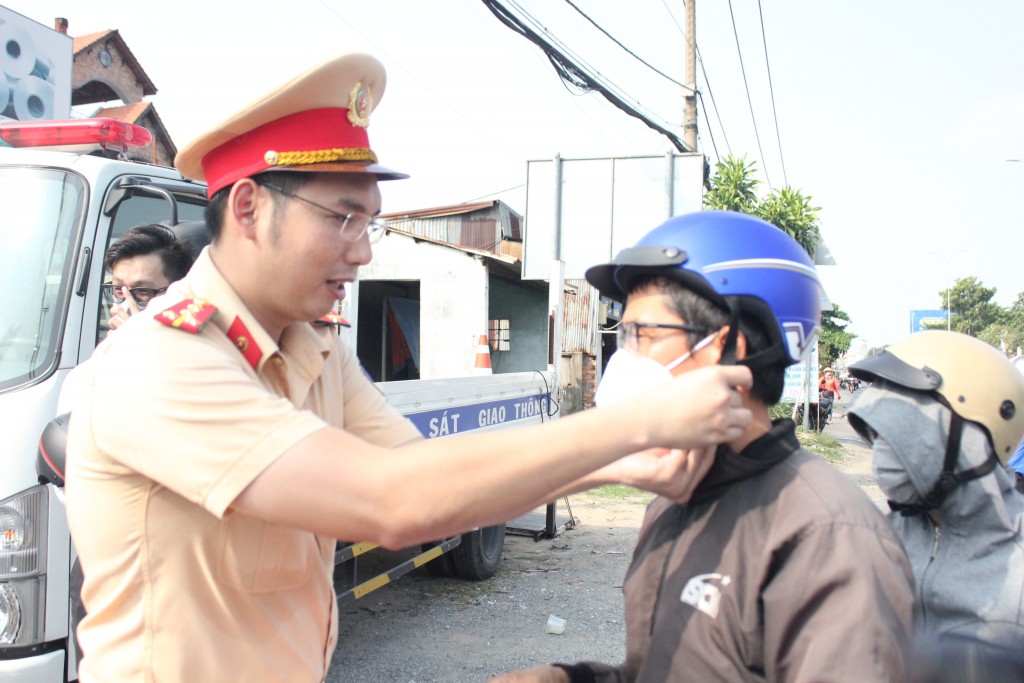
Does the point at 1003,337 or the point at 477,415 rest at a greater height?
the point at 1003,337

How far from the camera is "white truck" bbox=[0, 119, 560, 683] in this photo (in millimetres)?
3049

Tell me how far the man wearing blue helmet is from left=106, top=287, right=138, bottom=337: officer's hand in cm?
219

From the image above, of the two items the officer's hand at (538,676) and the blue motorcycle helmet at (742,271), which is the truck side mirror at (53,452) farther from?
the blue motorcycle helmet at (742,271)

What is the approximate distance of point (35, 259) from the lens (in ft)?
11.5

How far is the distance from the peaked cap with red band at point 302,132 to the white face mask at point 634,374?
0.59 meters

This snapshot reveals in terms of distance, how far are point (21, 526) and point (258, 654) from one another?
2.09 metres

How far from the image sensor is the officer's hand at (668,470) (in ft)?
4.95

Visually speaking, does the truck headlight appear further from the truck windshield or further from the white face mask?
the white face mask

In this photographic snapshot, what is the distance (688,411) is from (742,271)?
472 millimetres

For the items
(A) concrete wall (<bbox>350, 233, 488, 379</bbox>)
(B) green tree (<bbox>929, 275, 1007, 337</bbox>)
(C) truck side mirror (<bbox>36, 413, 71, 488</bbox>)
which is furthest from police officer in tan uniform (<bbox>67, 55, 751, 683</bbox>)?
(B) green tree (<bbox>929, 275, 1007, 337</bbox>)

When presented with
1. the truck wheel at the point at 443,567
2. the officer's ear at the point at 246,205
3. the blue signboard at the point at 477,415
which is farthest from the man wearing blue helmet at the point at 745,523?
the truck wheel at the point at 443,567

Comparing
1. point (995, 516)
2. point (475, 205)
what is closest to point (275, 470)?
point (995, 516)

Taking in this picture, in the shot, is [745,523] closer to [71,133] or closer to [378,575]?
[71,133]

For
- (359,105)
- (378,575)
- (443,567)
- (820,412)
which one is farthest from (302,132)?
(820,412)
